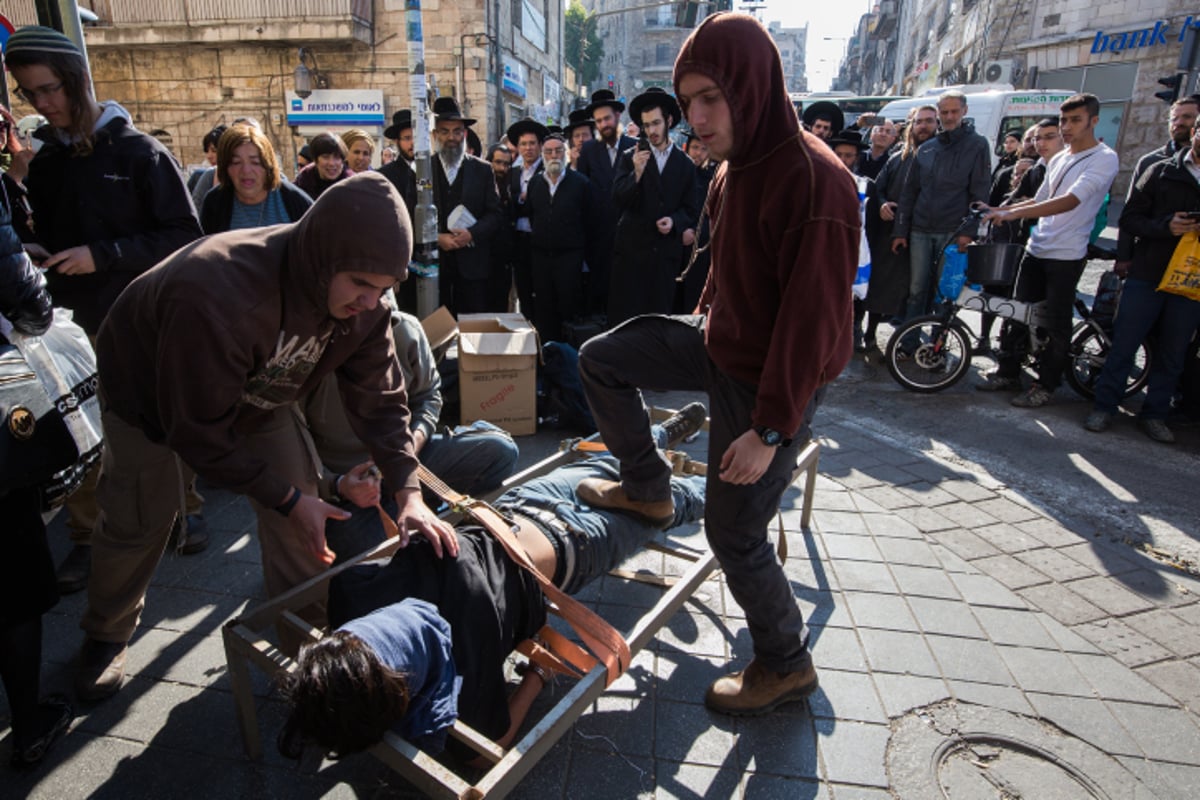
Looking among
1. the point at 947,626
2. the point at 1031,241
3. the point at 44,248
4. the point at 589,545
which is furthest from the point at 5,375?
the point at 1031,241

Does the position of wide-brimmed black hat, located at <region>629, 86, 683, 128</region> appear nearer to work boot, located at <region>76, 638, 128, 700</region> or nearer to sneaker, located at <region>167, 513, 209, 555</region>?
sneaker, located at <region>167, 513, 209, 555</region>

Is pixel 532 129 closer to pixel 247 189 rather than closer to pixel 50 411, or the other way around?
pixel 247 189

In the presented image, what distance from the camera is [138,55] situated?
19.0m

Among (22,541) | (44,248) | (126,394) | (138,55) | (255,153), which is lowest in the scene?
(22,541)

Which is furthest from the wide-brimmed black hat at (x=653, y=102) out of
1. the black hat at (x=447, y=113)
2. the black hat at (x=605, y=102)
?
the black hat at (x=447, y=113)

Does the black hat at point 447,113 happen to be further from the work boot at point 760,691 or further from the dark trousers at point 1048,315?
the work boot at point 760,691

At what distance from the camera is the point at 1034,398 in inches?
229

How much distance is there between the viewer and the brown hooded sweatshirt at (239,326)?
1.78m

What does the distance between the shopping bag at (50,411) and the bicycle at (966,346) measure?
5884mm

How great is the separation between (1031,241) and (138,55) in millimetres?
22660

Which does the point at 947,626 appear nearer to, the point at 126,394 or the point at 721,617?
the point at 721,617

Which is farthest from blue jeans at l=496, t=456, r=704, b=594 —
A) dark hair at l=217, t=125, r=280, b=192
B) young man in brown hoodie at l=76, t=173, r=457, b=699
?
dark hair at l=217, t=125, r=280, b=192

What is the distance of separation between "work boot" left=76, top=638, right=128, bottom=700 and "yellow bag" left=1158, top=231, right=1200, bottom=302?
6.50 meters

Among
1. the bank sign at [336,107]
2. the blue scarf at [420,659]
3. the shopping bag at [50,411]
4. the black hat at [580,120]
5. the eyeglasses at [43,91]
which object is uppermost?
the bank sign at [336,107]
